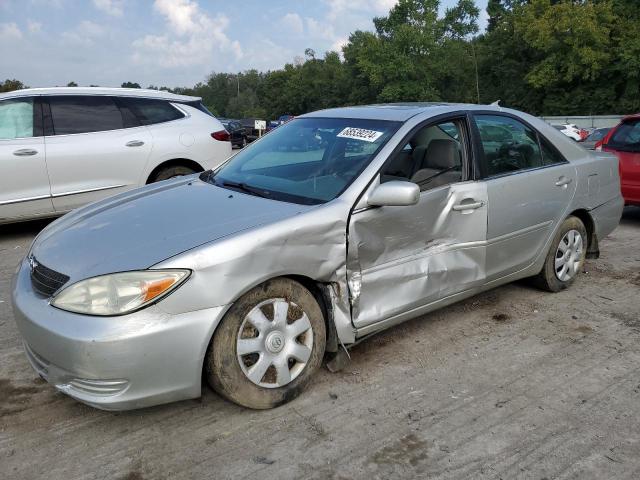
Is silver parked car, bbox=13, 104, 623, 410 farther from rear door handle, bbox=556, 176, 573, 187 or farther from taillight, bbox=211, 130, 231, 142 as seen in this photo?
taillight, bbox=211, 130, 231, 142

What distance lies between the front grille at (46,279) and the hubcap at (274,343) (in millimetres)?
859

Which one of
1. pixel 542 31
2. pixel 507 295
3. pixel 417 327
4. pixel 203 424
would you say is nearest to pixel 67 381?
pixel 203 424

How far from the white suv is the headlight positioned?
171 inches

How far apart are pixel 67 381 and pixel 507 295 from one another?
338 cm

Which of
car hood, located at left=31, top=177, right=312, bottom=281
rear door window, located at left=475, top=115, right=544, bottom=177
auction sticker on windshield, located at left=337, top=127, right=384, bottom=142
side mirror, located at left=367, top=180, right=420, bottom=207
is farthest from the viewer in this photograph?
rear door window, located at left=475, top=115, right=544, bottom=177

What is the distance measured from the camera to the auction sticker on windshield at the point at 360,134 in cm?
358

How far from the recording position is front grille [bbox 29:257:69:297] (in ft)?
8.90

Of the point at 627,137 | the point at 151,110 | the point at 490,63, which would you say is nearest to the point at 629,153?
the point at 627,137

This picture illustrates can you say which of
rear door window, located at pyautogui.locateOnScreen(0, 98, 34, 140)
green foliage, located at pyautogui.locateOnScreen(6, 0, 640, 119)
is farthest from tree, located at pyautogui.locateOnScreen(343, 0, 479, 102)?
rear door window, located at pyautogui.locateOnScreen(0, 98, 34, 140)

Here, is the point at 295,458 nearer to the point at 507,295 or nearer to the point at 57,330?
the point at 57,330

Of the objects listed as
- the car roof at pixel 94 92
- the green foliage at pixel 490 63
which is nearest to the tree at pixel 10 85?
the green foliage at pixel 490 63

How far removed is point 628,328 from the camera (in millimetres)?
4023

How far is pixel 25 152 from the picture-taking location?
20.7ft

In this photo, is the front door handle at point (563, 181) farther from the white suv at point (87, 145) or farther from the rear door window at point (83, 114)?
the rear door window at point (83, 114)
